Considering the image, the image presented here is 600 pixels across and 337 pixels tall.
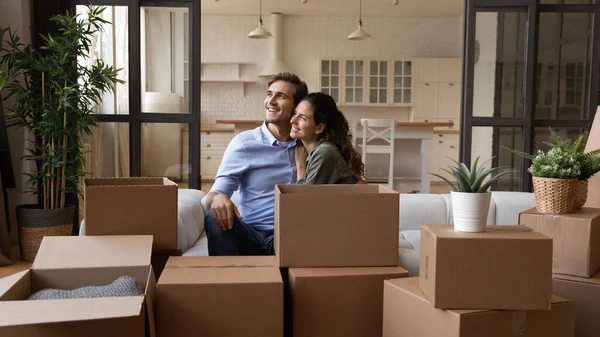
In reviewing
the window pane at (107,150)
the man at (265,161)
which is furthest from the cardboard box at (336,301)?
the window pane at (107,150)

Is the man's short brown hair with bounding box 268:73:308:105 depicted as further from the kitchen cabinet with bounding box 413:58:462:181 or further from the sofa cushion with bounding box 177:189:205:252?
the kitchen cabinet with bounding box 413:58:462:181

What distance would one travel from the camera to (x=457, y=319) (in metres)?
1.50

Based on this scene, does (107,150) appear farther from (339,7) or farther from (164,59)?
(339,7)

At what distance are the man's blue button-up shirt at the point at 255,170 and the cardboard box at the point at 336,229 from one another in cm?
75

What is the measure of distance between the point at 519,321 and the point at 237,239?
1.13 meters

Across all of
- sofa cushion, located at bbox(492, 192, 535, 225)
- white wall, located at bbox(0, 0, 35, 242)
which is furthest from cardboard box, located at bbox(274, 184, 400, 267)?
white wall, located at bbox(0, 0, 35, 242)

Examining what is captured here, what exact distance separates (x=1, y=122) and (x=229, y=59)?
18.9ft

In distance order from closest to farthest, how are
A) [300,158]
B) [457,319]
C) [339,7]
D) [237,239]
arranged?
1. [457,319]
2. [237,239]
3. [300,158]
4. [339,7]

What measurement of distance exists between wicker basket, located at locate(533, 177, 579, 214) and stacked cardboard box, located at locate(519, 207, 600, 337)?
30 millimetres

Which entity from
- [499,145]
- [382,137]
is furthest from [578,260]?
[382,137]

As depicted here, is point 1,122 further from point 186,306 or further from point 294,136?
point 186,306

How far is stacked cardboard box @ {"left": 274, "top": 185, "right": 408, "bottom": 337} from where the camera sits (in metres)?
1.78

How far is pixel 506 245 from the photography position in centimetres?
154

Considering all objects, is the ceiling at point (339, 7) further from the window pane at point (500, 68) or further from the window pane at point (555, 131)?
the window pane at point (555, 131)
